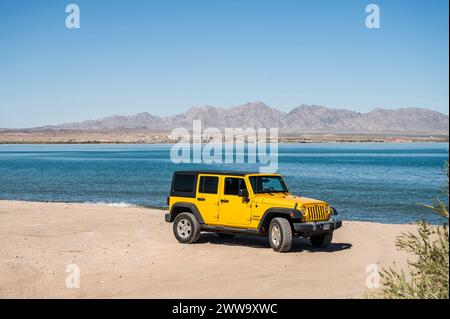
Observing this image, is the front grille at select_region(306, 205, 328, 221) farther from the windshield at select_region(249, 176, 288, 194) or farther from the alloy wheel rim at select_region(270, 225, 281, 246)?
the windshield at select_region(249, 176, 288, 194)

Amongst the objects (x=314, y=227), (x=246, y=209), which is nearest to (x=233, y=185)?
(x=246, y=209)

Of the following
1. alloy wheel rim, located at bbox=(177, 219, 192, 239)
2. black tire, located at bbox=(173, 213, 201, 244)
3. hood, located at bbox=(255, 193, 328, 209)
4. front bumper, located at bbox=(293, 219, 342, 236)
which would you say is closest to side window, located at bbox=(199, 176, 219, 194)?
black tire, located at bbox=(173, 213, 201, 244)

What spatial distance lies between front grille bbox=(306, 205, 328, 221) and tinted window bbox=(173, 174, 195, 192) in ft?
11.3

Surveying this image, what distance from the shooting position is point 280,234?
47.8ft

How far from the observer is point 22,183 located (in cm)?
5291

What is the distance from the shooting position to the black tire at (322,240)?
15642 millimetres

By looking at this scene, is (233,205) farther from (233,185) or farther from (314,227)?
(314,227)

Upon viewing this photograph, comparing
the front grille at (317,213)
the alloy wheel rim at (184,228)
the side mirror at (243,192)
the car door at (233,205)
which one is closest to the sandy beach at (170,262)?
the alloy wheel rim at (184,228)

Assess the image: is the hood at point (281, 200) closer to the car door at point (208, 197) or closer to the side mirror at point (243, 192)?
the side mirror at point (243, 192)

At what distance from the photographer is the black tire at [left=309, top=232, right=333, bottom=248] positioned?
15642 mm

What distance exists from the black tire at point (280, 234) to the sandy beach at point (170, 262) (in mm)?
233

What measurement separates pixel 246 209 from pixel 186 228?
2.16 meters

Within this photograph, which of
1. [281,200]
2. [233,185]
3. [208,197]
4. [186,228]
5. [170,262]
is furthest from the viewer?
[186,228]
